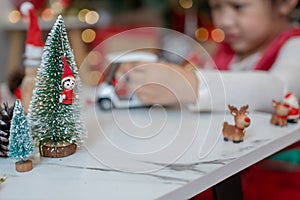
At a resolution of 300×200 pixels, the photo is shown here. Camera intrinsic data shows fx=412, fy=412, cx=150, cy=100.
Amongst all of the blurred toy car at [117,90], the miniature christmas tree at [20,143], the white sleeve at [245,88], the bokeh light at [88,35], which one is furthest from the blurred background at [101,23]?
the miniature christmas tree at [20,143]

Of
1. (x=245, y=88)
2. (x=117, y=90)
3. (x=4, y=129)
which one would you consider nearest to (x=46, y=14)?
(x=117, y=90)

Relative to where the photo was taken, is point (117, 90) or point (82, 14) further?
point (82, 14)

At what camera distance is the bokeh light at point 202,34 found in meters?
2.02

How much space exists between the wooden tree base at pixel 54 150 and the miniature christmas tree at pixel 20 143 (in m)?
0.03

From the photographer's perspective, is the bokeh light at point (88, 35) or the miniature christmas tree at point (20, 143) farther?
the bokeh light at point (88, 35)

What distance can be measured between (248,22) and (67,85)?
0.61m

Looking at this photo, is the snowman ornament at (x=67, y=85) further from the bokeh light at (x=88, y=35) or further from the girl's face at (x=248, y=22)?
the bokeh light at (x=88, y=35)

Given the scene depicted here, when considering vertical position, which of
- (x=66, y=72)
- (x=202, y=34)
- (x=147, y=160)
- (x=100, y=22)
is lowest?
(x=147, y=160)

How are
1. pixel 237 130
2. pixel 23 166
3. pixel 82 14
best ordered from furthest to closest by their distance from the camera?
1. pixel 82 14
2. pixel 237 130
3. pixel 23 166

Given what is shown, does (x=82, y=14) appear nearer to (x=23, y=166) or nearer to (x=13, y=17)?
(x=13, y=17)

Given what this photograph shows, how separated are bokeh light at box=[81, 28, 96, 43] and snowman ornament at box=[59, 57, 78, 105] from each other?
4.24 ft

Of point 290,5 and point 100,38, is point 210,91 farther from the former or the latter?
point 100,38

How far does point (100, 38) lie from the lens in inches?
66.1

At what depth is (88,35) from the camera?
1.74 m
